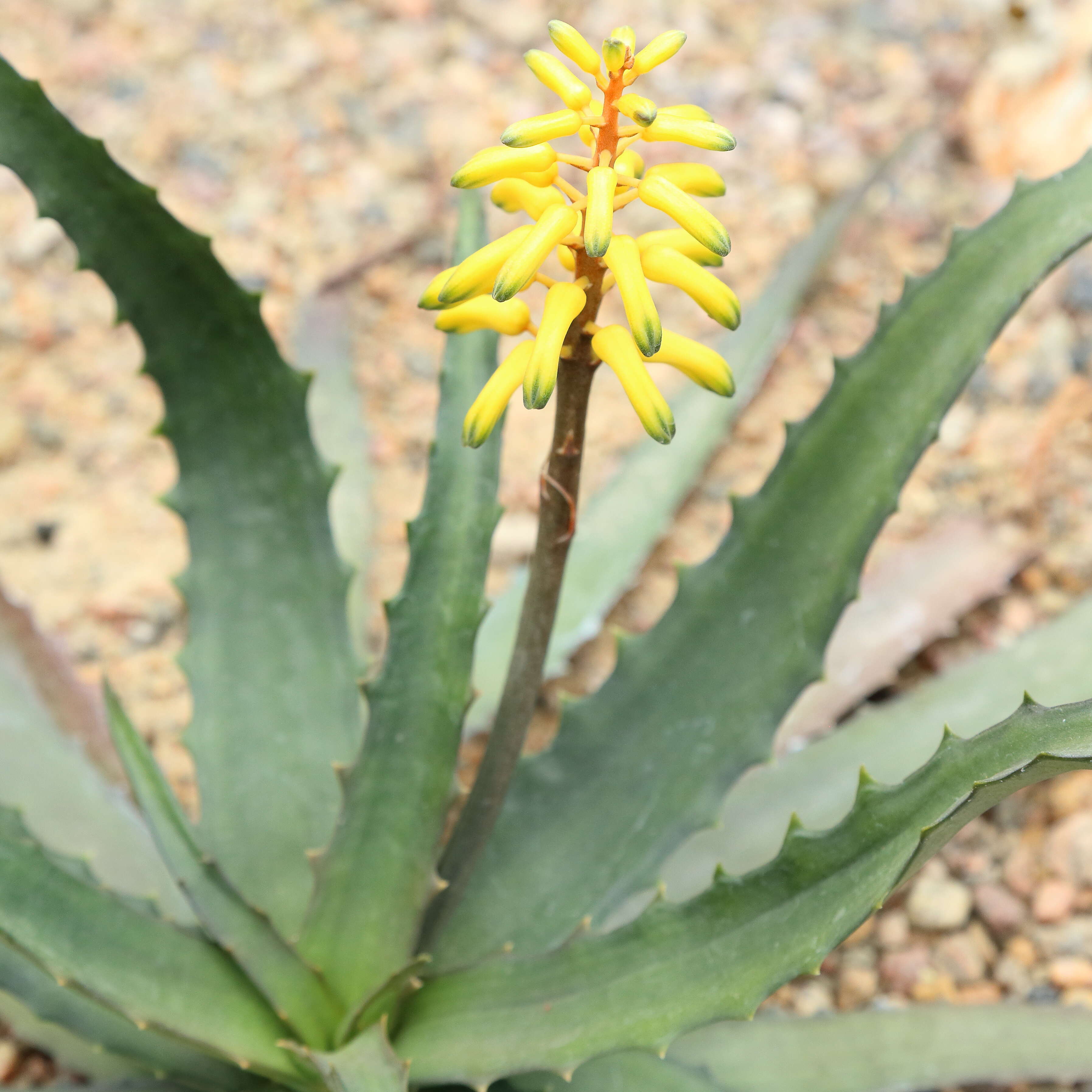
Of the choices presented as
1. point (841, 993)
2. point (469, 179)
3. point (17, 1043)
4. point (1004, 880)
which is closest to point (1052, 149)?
point (1004, 880)

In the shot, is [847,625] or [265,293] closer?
[847,625]

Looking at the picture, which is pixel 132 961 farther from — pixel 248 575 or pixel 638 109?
pixel 638 109

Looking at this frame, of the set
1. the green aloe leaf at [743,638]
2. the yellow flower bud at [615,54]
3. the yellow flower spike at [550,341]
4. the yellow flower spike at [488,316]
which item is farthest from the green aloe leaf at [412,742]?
the yellow flower bud at [615,54]

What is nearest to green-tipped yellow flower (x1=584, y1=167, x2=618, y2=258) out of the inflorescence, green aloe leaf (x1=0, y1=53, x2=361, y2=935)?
the inflorescence

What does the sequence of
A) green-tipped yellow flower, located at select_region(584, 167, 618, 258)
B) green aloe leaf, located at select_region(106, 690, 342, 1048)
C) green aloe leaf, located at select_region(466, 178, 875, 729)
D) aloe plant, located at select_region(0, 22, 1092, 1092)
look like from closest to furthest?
green-tipped yellow flower, located at select_region(584, 167, 618, 258)
aloe plant, located at select_region(0, 22, 1092, 1092)
green aloe leaf, located at select_region(106, 690, 342, 1048)
green aloe leaf, located at select_region(466, 178, 875, 729)

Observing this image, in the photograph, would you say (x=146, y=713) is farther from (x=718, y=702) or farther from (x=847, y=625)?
(x=847, y=625)

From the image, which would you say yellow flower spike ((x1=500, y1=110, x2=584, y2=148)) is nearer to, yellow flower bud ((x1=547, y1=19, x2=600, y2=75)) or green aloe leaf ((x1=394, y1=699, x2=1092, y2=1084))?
yellow flower bud ((x1=547, y1=19, x2=600, y2=75))
